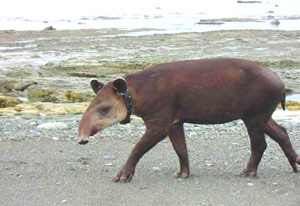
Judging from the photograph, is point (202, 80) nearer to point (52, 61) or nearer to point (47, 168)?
point (47, 168)

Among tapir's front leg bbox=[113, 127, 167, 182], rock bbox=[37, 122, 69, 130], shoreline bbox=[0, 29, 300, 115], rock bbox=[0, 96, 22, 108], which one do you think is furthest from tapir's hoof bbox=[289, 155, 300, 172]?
rock bbox=[0, 96, 22, 108]

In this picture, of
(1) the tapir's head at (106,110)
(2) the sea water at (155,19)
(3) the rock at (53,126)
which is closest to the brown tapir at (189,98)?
(1) the tapir's head at (106,110)

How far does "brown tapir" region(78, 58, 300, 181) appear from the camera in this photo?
755cm

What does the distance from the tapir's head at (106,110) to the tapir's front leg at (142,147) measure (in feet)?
1.33

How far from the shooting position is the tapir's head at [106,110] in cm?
Result: 746

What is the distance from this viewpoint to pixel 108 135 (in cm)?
1112

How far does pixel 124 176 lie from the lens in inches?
309

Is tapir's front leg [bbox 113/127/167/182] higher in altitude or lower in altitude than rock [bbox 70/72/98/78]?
higher

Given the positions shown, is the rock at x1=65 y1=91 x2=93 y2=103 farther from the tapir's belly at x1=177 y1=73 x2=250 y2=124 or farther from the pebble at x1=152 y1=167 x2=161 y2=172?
the tapir's belly at x1=177 y1=73 x2=250 y2=124

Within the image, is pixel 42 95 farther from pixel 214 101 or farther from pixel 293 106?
pixel 214 101

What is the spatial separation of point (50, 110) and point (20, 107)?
92 centimetres

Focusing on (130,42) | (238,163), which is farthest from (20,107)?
(130,42)

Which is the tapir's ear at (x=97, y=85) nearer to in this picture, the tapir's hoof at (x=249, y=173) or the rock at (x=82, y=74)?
the tapir's hoof at (x=249, y=173)

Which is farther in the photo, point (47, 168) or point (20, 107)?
point (20, 107)
